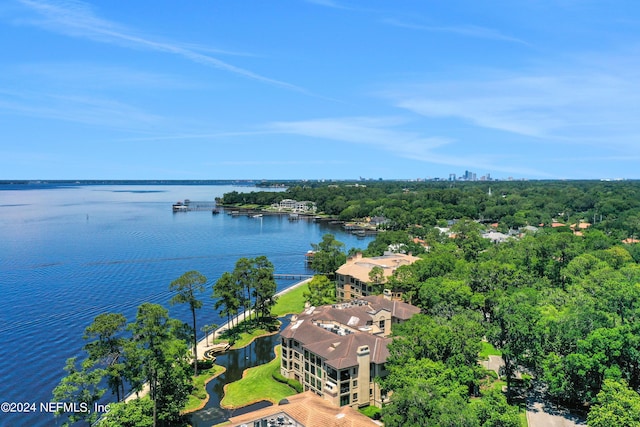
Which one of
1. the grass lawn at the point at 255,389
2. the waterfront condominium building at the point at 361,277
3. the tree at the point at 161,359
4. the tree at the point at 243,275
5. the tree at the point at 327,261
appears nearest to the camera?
the tree at the point at 161,359

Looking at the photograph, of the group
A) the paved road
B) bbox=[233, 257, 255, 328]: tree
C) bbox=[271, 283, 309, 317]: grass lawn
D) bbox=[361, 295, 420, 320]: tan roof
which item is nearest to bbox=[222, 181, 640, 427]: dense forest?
the paved road

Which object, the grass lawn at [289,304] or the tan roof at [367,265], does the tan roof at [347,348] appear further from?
the grass lawn at [289,304]

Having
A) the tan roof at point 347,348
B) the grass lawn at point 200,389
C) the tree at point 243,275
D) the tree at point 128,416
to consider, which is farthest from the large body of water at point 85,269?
the tan roof at point 347,348

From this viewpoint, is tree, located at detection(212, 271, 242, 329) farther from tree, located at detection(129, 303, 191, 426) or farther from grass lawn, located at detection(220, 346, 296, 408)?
tree, located at detection(129, 303, 191, 426)

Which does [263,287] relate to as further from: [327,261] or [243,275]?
[327,261]

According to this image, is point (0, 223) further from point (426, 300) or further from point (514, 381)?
point (514, 381)

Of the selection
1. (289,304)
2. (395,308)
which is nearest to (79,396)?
(395,308)
